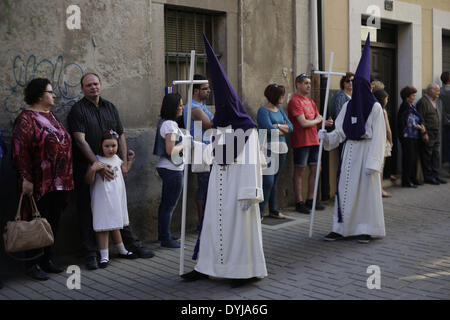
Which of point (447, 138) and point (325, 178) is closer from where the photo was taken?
point (325, 178)

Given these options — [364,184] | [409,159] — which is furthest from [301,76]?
[409,159]

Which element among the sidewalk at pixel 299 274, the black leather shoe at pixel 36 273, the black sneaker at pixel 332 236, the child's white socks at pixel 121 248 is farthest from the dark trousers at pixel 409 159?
the black leather shoe at pixel 36 273

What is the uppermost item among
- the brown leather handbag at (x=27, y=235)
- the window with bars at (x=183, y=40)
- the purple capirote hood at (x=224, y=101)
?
the window with bars at (x=183, y=40)

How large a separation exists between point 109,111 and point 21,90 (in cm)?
94

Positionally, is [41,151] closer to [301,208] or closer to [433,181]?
[301,208]

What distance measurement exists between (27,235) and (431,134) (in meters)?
8.40

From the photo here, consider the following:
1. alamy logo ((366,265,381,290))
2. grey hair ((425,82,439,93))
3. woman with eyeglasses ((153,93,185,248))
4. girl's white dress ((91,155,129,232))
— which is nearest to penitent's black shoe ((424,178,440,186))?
grey hair ((425,82,439,93))

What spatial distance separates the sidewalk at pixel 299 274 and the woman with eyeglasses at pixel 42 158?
557 mm

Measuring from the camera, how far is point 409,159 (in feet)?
34.7

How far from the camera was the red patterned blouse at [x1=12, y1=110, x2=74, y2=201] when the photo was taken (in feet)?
17.3

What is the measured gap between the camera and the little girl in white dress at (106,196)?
228 inches

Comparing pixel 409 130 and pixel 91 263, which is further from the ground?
pixel 409 130

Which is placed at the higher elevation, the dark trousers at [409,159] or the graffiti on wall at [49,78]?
the graffiti on wall at [49,78]

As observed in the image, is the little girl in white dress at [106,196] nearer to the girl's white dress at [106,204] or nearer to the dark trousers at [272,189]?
the girl's white dress at [106,204]
